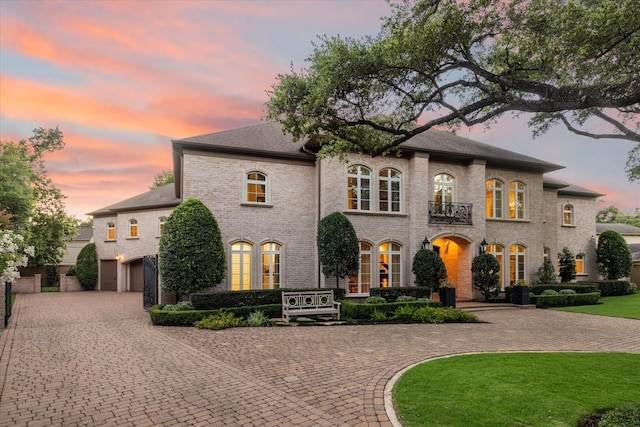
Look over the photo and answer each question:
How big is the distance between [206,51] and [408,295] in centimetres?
1196

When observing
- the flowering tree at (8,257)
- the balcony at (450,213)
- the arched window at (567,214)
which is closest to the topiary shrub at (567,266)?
the arched window at (567,214)

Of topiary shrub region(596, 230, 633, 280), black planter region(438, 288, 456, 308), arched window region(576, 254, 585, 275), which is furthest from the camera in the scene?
arched window region(576, 254, 585, 275)

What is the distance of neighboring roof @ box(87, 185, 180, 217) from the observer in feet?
79.8

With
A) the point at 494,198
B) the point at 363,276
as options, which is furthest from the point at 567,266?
the point at 363,276

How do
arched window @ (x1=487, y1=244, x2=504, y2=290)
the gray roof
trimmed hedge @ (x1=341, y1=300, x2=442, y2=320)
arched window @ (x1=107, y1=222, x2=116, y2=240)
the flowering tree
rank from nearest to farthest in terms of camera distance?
1. the flowering tree
2. trimmed hedge @ (x1=341, y1=300, x2=442, y2=320)
3. the gray roof
4. arched window @ (x1=487, y1=244, x2=504, y2=290)
5. arched window @ (x1=107, y1=222, x2=116, y2=240)

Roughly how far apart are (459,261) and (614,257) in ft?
40.3

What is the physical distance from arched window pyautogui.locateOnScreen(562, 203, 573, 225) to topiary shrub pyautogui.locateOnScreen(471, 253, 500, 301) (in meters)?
10.2

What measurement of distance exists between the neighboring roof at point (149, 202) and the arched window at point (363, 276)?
535 inches

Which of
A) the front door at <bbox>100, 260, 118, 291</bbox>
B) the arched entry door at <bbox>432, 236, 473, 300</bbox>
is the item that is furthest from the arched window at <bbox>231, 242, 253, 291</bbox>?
the front door at <bbox>100, 260, 118, 291</bbox>

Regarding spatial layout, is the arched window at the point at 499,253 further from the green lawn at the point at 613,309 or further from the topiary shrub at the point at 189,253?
the topiary shrub at the point at 189,253

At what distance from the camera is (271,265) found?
15.6 meters

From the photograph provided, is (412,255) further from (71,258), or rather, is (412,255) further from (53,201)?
(71,258)

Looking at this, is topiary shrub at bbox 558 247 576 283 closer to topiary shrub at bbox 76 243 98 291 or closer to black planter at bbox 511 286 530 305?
black planter at bbox 511 286 530 305

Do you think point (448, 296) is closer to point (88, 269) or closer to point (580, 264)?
point (580, 264)
